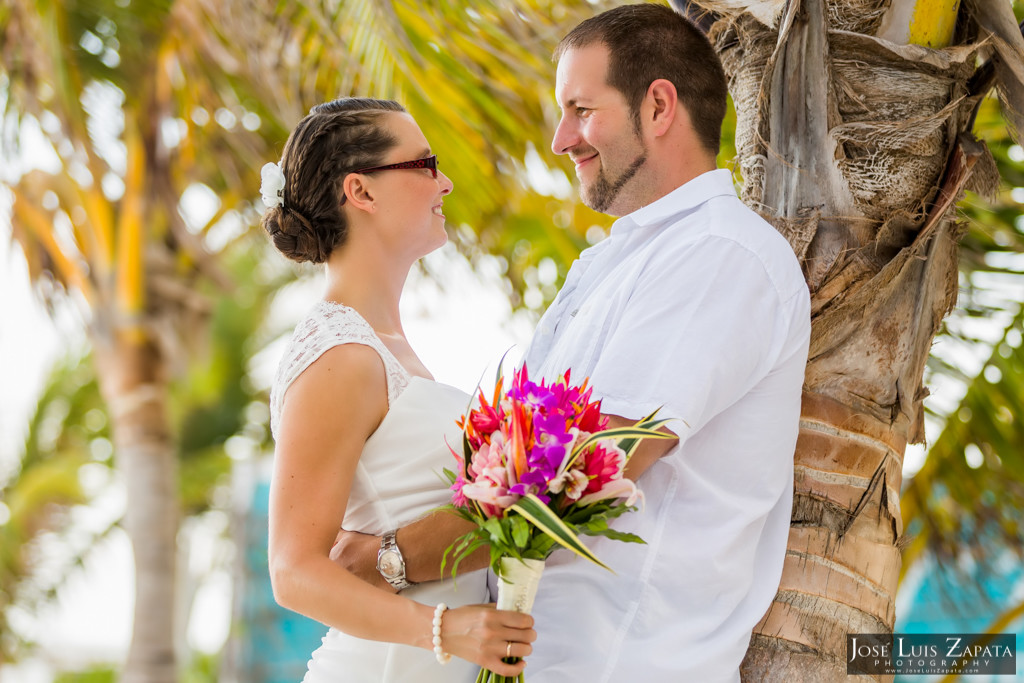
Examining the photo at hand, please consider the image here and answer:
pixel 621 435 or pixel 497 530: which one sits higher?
pixel 621 435

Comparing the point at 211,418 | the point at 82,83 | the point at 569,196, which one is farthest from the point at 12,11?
the point at 211,418

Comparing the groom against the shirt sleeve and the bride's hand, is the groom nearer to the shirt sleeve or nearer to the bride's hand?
the shirt sleeve

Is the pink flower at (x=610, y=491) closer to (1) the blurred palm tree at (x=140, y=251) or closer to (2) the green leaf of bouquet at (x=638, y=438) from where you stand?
(2) the green leaf of bouquet at (x=638, y=438)

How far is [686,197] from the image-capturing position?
88.2 inches

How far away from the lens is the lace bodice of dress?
88.3 inches

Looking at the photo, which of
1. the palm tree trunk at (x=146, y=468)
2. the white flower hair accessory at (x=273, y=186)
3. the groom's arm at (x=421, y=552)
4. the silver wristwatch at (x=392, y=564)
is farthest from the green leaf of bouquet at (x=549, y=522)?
the palm tree trunk at (x=146, y=468)

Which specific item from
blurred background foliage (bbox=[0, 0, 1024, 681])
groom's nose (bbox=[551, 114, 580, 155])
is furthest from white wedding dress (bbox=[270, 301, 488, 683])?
blurred background foliage (bbox=[0, 0, 1024, 681])

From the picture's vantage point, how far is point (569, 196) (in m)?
5.37

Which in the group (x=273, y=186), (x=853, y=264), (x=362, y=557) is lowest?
(x=362, y=557)

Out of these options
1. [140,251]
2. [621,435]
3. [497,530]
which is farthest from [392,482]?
[140,251]

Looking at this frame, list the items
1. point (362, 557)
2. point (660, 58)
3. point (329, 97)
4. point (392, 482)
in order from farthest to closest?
point (329, 97), point (660, 58), point (392, 482), point (362, 557)

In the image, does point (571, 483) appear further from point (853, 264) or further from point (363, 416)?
point (853, 264)

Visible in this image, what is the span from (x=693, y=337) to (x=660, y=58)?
83 centimetres

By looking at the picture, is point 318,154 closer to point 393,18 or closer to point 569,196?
point 393,18
